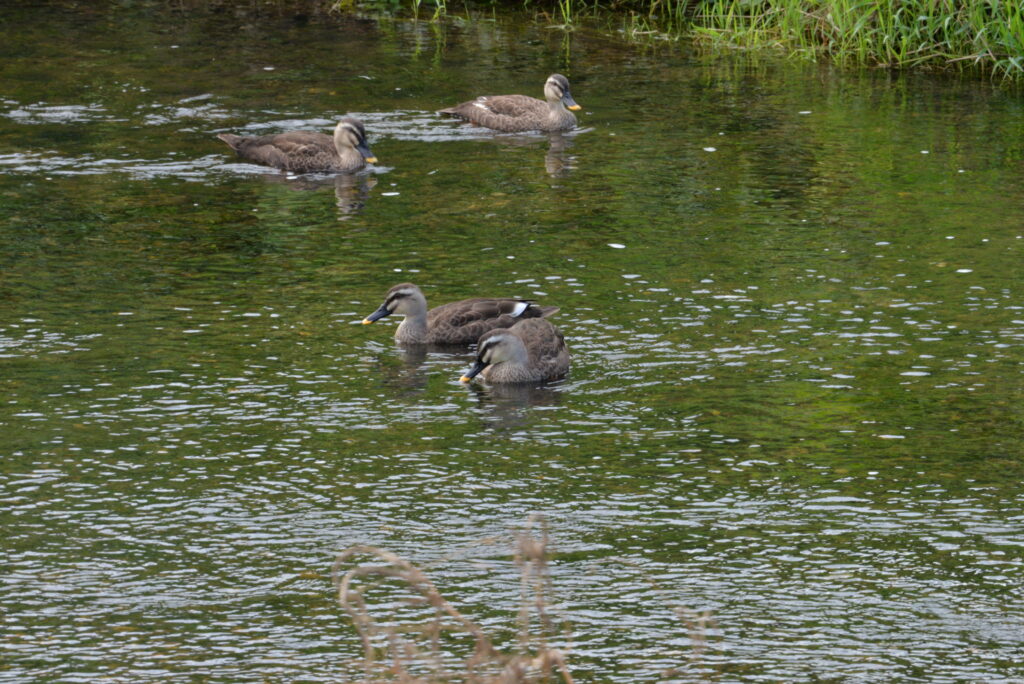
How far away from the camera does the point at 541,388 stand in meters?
11.6

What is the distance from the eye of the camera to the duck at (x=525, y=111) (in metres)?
19.2

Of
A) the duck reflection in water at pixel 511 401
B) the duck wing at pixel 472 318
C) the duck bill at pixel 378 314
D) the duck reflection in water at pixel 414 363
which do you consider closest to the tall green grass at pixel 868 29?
the duck wing at pixel 472 318

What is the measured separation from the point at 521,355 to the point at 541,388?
0.83 ft

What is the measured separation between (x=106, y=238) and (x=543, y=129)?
19.7ft

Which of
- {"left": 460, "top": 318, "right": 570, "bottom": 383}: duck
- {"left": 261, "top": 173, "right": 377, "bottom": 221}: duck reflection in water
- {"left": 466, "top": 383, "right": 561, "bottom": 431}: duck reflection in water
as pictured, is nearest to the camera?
{"left": 466, "top": 383, "right": 561, "bottom": 431}: duck reflection in water

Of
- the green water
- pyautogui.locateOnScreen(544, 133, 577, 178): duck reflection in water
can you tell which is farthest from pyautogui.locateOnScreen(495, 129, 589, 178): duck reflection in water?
the green water

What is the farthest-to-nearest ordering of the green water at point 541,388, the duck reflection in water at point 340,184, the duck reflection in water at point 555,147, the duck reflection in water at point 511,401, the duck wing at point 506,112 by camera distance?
1. the duck wing at point 506,112
2. the duck reflection in water at point 555,147
3. the duck reflection in water at point 340,184
4. the duck reflection in water at point 511,401
5. the green water at point 541,388

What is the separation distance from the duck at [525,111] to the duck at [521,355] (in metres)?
7.81

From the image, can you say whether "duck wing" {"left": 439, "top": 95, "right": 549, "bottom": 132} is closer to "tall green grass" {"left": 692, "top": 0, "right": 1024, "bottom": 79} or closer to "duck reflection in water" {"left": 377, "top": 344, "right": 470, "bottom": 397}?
"tall green grass" {"left": 692, "top": 0, "right": 1024, "bottom": 79}

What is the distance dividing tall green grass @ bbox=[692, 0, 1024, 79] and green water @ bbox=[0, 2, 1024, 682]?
1.98 ft

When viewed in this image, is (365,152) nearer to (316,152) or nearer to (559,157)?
(316,152)

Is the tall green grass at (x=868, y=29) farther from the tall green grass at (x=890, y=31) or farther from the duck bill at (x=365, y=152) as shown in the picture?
the duck bill at (x=365, y=152)

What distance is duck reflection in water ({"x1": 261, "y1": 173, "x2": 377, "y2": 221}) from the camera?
1680 centimetres

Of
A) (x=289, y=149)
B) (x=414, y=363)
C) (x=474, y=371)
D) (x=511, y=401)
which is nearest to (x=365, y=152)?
(x=289, y=149)
